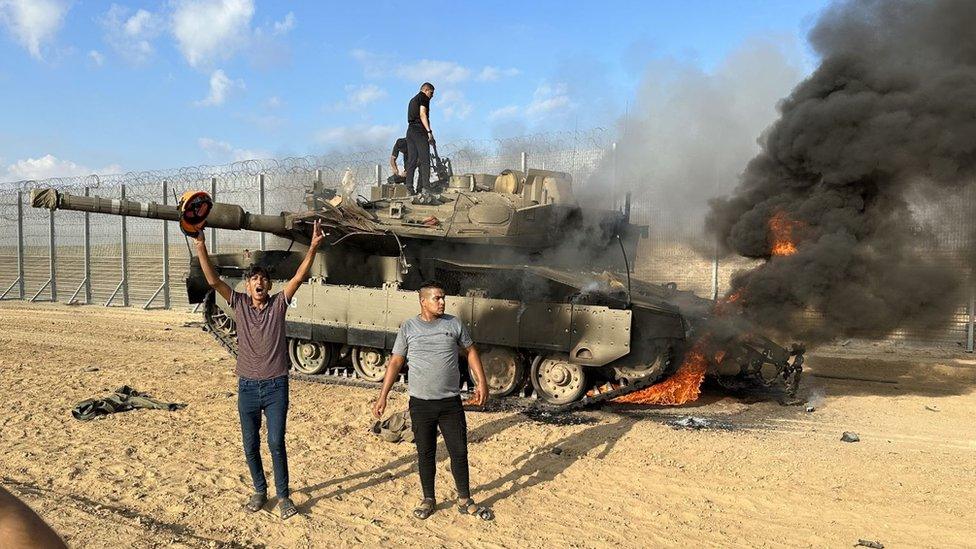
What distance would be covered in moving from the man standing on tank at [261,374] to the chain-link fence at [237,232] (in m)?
5.69

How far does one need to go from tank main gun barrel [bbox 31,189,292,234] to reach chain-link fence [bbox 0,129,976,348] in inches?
58.8

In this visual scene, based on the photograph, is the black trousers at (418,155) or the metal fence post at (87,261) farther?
the metal fence post at (87,261)

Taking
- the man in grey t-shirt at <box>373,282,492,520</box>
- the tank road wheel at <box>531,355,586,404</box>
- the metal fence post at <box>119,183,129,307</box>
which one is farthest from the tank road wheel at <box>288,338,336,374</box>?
the metal fence post at <box>119,183,129,307</box>

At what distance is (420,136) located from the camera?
12.0 meters

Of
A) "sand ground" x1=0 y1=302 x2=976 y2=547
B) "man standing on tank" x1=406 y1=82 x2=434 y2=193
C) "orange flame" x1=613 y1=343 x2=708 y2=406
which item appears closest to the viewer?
"sand ground" x1=0 y1=302 x2=976 y2=547

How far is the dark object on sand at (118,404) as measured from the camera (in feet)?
25.8

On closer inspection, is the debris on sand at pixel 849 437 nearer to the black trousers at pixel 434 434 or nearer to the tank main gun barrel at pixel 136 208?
the black trousers at pixel 434 434

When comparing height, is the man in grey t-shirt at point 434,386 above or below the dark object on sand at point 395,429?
above

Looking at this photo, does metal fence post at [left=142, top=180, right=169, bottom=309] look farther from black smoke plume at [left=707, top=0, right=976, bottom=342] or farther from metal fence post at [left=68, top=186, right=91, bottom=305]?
black smoke plume at [left=707, top=0, right=976, bottom=342]

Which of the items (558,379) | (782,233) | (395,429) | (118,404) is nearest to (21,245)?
(118,404)

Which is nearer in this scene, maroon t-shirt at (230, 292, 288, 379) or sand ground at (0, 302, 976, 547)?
sand ground at (0, 302, 976, 547)

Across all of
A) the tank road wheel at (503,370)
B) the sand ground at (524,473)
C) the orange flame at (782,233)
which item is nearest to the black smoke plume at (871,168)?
the orange flame at (782,233)

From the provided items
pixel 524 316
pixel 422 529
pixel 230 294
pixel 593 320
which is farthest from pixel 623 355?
pixel 230 294

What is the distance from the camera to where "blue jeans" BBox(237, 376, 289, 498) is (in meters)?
5.12
